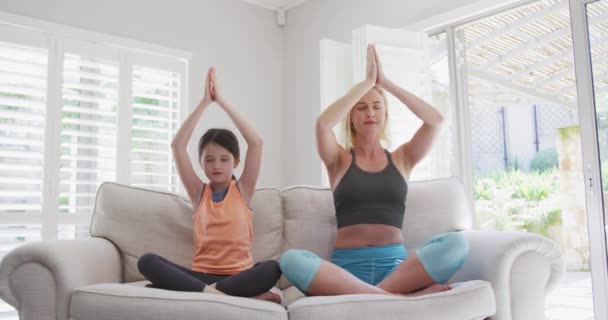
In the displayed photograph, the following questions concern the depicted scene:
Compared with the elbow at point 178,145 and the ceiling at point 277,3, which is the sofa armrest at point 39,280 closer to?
the elbow at point 178,145

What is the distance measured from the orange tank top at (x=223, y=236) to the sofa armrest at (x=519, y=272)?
856mm

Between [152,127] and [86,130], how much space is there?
46 cm

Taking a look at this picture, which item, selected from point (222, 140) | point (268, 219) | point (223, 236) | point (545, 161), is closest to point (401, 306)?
point (223, 236)

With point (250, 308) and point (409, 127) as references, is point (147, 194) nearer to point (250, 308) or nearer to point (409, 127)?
point (250, 308)

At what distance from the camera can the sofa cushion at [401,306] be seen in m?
1.39

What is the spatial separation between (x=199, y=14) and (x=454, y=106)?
2109 millimetres

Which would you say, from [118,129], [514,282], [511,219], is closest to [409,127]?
[511,219]

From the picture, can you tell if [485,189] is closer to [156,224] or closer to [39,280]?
[156,224]

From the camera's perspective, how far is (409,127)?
10.8 feet

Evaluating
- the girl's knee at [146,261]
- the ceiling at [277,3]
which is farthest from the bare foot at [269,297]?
the ceiling at [277,3]

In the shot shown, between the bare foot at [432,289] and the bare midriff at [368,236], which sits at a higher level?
the bare midriff at [368,236]

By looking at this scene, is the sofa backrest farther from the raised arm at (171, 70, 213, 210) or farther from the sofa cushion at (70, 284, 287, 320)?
the sofa cushion at (70, 284, 287, 320)

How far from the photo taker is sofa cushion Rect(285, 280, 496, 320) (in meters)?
1.39

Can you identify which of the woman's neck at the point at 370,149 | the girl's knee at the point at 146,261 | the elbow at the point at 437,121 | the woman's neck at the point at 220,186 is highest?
the elbow at the point at 437,121
